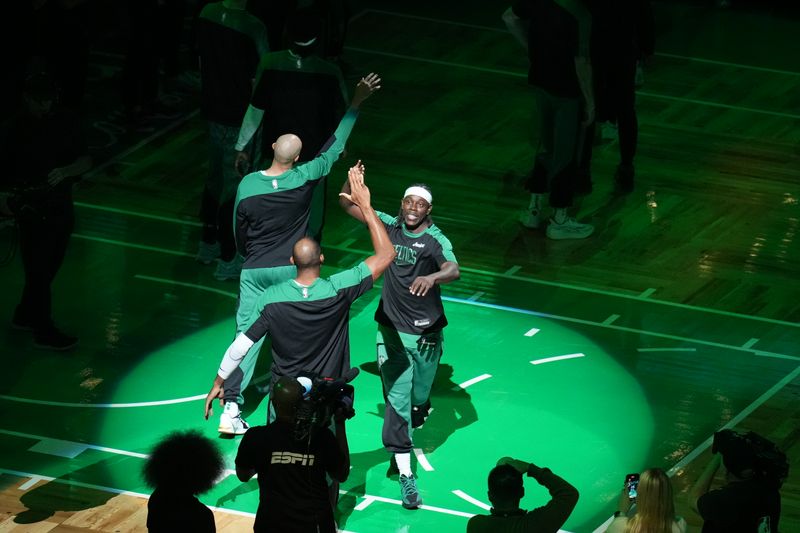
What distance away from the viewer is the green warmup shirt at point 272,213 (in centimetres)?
1039

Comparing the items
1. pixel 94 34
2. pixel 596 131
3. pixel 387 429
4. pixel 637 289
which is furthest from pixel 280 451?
pixel 94 34

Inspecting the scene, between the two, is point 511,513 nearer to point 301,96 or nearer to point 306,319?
point 306,319

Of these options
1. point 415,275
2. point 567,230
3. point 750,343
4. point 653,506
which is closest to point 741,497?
point 653,506

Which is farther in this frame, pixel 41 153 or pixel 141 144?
pixel 141 144

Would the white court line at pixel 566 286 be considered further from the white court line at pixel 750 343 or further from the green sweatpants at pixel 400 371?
the green sweatpants at pixel 400 371

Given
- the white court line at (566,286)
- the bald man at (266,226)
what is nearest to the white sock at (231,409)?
the bald man at (266,226)

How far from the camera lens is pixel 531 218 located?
1436cm

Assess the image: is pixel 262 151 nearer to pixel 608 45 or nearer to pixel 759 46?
pixel 608 45

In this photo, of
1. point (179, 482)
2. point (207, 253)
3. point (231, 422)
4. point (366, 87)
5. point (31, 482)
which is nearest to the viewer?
point (179, 482)

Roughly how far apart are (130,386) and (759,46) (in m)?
11.3

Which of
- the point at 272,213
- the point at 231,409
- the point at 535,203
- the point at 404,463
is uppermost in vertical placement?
the point at 272,213

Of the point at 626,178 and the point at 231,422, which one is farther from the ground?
the point at 231,422

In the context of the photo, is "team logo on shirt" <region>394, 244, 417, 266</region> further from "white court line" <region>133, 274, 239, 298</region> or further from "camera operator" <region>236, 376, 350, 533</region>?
"white court line" <region>133, 274, 239, 298</region>

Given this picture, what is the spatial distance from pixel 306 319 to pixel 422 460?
1.92 metres
